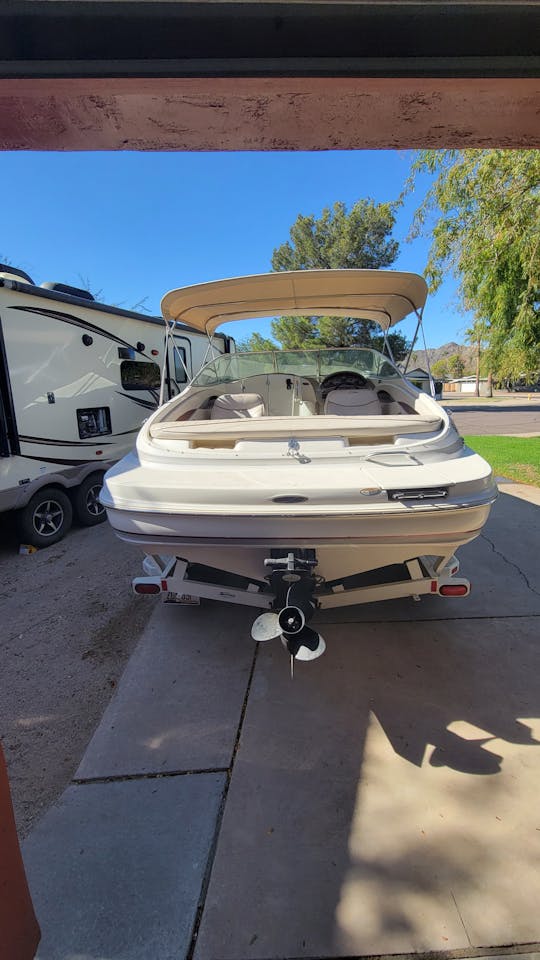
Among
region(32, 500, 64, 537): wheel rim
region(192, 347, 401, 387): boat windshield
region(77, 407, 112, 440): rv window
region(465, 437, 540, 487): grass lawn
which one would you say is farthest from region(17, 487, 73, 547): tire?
region(465, 437, 540, 487): grass lawn

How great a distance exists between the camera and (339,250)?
2177 cm

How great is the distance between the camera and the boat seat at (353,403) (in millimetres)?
3525

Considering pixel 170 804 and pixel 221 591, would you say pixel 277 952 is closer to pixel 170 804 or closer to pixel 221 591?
pixel 170 804

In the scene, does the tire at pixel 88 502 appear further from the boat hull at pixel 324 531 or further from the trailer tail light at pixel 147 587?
the boat hull at pixel 324 531

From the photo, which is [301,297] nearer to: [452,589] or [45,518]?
[452,589]

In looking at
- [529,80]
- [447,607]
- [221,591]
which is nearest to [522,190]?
[447,607]

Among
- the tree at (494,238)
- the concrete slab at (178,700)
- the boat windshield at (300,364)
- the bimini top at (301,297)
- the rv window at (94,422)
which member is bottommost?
the concrete slab at (178,700)

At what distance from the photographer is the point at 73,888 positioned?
4.92 feet

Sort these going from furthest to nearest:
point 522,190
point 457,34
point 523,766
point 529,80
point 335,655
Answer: point 522,190 → point 335,655 → point 523,766 → point 529,80 → point 457,34

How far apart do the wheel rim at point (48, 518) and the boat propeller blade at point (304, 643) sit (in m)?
3.93

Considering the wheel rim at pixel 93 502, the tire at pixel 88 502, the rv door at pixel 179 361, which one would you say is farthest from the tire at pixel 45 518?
the rv door at pixel 179 361

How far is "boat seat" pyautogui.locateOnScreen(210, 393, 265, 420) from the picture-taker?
3641 mm

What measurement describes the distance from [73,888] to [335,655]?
5.64 feet

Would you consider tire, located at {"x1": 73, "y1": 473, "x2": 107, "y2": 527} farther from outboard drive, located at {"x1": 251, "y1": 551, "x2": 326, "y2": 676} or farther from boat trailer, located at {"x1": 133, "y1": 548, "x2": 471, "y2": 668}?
outboard drive, located at {"x1": 251, "y1": 551, "x2": 326, "y2": 676}
